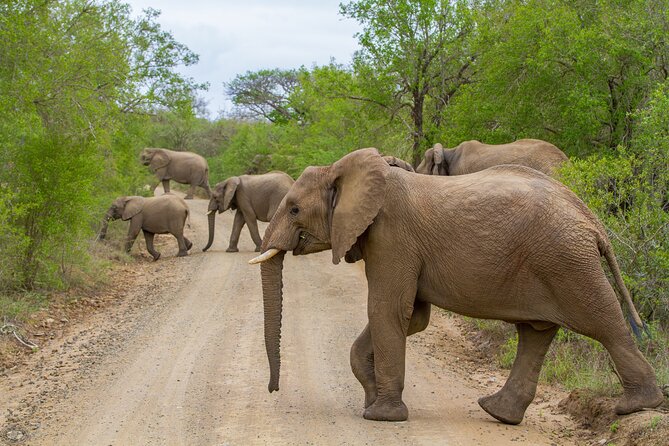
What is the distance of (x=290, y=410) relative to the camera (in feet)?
27.7

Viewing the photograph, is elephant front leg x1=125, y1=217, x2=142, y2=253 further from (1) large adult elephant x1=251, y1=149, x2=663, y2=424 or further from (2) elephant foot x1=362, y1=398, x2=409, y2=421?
(2) elephant foot x1=362, y1=398, x2=409, y2=421

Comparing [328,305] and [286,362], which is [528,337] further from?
[328,305]

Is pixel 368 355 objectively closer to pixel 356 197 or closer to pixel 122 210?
pixel 356 197

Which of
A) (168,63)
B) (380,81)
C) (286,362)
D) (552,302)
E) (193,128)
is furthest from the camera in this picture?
(193,128)

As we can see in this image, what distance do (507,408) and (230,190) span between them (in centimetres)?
1458

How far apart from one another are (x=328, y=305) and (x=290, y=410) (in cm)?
600

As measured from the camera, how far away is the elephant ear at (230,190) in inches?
854

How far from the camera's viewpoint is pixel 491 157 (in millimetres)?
15211

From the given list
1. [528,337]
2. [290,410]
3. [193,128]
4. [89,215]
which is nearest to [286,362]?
[290,410]

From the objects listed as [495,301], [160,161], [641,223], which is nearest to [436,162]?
[641,223]

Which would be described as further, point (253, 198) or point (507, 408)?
point (253, 198)

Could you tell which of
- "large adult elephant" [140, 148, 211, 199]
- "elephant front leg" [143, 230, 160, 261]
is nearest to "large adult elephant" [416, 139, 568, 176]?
"elephant front leg" [143, 230, 160, 261]

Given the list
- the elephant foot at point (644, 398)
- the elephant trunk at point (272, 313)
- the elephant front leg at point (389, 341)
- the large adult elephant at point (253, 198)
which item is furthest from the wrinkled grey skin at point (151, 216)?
the elephant foot at point (644, 398)

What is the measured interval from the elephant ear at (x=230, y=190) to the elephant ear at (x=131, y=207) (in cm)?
198
